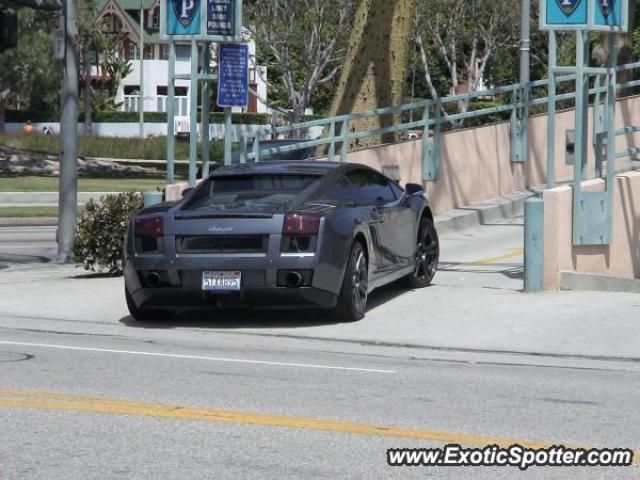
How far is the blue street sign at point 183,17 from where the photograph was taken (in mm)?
18922

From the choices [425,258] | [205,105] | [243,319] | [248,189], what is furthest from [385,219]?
[205,105]

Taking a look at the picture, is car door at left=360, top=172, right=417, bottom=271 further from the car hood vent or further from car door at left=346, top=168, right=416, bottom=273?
the car hood vent

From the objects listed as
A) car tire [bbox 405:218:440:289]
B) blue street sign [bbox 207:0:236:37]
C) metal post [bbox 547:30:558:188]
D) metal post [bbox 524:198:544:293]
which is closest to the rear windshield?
car tire [bbox 405:218:440:289]

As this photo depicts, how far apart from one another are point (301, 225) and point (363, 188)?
2.09 m

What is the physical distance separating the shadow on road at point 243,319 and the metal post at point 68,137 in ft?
22.5

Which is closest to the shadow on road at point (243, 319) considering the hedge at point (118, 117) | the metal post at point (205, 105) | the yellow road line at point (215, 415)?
the yellow road line at point (215, 415)

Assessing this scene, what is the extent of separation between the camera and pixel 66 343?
12141 millimetres

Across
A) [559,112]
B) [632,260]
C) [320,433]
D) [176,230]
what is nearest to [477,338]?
[176,230]

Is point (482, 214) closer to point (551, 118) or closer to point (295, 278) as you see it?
point (551, 118)

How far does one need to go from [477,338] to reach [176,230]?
3001 millimetres

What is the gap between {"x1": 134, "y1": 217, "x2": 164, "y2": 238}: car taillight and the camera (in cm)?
1315

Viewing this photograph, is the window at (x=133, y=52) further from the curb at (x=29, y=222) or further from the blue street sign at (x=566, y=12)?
the blue street sign at (x=566, y=12)

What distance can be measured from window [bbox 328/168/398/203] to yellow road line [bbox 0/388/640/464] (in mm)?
5184

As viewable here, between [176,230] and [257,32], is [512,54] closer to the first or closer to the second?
[257,32]
